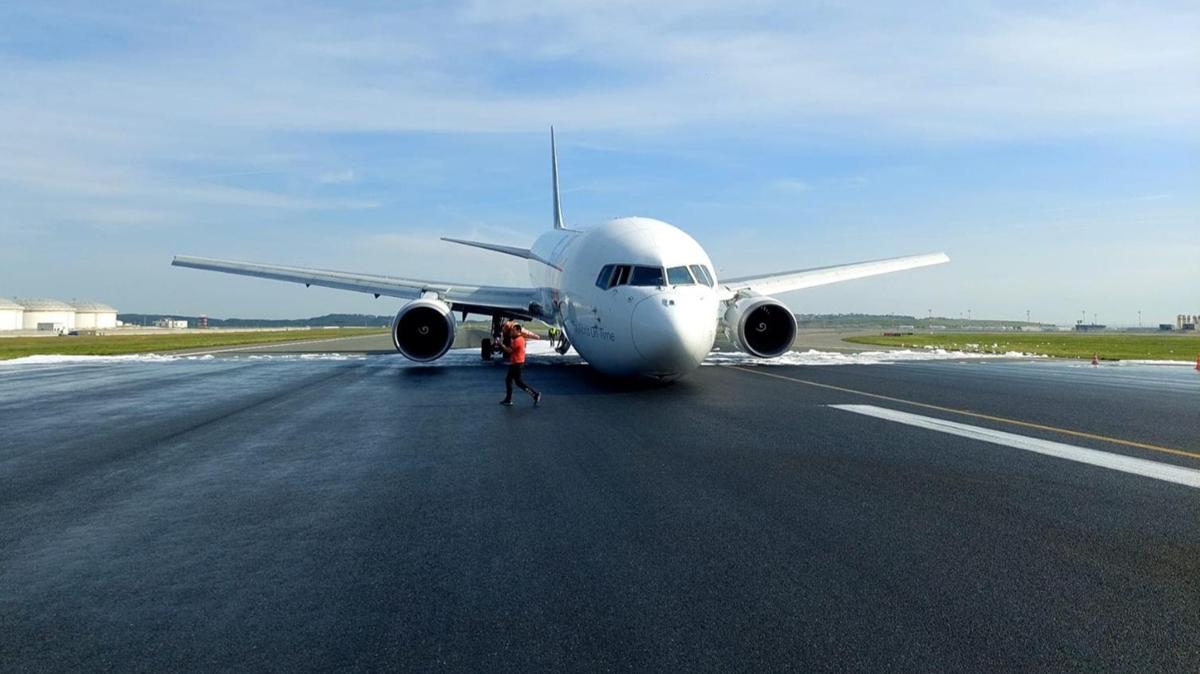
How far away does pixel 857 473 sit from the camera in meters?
7.71

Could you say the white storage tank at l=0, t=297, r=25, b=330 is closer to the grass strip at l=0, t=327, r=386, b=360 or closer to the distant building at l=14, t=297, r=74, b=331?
the distant building at l=14, t=297, r=74, b=331

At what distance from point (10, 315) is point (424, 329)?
11512 cm

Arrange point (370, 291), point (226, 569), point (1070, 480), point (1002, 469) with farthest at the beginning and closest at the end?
point (370, 291) < point (1002, 469) < point (1070, 480) < point (226, 569)

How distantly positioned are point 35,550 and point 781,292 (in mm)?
25953

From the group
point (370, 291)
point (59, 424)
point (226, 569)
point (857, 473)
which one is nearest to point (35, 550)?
point (226, 569)

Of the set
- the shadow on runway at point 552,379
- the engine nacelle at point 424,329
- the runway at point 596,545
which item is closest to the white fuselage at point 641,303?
the shadow on runway at point 552,379

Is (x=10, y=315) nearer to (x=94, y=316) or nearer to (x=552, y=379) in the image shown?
(x=94, y=316)

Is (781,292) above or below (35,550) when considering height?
above

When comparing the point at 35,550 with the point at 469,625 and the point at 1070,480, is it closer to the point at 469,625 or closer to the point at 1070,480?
the point at 469,625

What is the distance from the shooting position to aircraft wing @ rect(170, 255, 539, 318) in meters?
27.0

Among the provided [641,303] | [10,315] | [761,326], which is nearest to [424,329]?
[761,326]

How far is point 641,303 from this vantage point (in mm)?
15070

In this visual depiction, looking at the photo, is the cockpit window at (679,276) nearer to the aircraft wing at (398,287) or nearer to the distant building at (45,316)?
the aircraft wing at (398,287)

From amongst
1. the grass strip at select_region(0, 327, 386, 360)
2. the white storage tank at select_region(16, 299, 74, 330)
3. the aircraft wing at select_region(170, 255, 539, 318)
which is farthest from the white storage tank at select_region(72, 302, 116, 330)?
the aircraft wing at select_region(170, 255, 539, 318)
